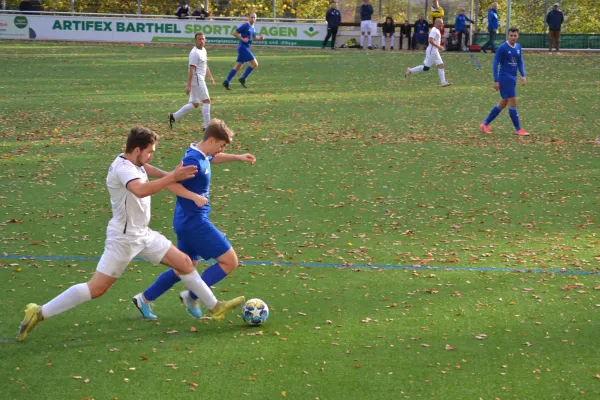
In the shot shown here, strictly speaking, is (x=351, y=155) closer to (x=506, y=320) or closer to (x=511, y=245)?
(x=511, y=245)

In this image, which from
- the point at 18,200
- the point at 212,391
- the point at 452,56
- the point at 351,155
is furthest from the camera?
the point at 452,56

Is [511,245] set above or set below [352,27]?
below

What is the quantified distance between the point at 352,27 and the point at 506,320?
35172 mm

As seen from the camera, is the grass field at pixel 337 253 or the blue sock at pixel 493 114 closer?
the grass field at pixel 337 253

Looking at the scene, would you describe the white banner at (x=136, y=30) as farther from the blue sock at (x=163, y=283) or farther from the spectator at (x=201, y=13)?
the blue sock at (x=163, y=283)

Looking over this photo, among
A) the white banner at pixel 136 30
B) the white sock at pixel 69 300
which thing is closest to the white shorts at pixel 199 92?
the white sock at pixel 69 300

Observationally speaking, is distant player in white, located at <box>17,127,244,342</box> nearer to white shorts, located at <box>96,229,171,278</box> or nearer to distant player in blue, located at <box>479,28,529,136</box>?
white shorts, located at <box>96,229,171,278</box>

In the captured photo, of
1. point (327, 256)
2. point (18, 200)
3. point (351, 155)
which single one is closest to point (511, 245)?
point (327, 256)

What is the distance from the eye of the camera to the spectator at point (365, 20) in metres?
39.4

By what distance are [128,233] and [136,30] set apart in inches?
1442

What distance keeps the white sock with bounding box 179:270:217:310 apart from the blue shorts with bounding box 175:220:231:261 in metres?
0.24

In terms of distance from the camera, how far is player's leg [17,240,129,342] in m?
6.55

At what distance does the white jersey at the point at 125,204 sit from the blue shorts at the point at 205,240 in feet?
1.59

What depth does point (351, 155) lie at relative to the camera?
15.7 meters
